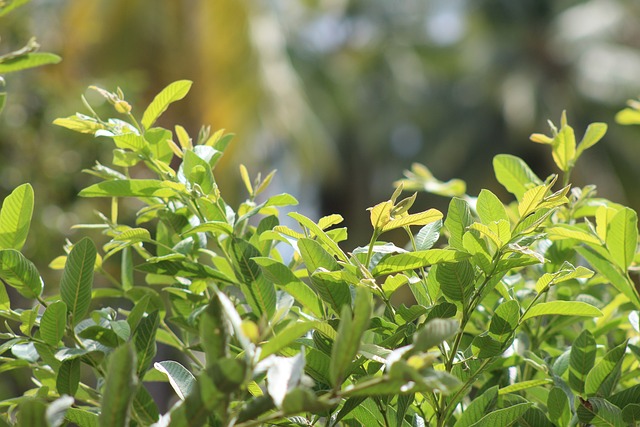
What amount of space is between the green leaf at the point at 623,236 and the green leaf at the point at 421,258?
0.57 ft

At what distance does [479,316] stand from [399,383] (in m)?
0.35

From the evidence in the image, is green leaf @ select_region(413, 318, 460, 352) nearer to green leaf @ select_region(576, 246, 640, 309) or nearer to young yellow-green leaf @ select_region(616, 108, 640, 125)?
green leaf @ select_region(576, 246, 640, 309)

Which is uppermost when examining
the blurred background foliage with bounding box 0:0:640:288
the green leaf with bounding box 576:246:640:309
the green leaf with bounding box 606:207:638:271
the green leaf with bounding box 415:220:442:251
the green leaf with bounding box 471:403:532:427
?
the green leaf with bounding box 415:220:442:251

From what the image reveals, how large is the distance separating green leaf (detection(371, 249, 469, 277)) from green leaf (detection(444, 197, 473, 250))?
22 millimetres

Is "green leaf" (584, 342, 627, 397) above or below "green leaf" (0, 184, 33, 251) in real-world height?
below

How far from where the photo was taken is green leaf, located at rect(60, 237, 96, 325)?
2.05ft

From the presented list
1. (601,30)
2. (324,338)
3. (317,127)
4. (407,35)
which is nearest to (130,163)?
(324,338)

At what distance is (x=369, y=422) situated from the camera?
1.95 ft

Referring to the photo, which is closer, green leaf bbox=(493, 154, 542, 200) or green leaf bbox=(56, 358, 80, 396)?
green leaf bbox=(56, 358, 80, 396)

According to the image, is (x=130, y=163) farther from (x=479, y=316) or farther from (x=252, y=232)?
(x=479, y=316)

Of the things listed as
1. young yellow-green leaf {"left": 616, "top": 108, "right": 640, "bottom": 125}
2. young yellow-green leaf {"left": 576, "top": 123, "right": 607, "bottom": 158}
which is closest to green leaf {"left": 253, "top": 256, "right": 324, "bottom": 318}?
young yellow-green leaf {"left": 576, "top": 123, "right": 607, "bottom": 158}

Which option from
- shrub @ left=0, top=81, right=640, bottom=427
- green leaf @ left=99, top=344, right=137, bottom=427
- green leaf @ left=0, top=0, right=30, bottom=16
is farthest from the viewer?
green leaf @ left=0, top=0, right=30, bottom=16

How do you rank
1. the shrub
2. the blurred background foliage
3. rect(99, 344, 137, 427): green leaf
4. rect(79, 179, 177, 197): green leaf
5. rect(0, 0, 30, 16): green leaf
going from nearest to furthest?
rect(99, 344, 137, 427): green leaf
the shrub
rect(79, 179, 177, 197): green leaf
rect(0, 0, 30, 16): green leaf
the blurred background foliage

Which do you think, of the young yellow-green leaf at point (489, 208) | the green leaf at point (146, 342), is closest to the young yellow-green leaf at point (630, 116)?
the young yellow-green leaf at point (489, 208)
